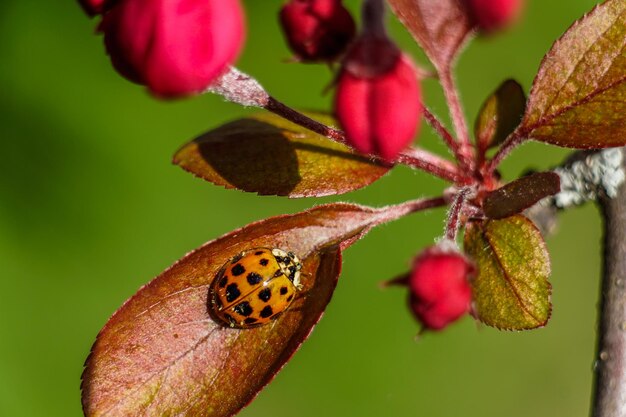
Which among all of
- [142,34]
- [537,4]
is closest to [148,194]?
[537,4]

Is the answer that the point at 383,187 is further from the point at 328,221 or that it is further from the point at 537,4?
the point at 328,221

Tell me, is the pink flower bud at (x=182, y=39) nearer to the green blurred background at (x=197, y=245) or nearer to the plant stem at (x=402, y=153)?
the plant stem at (x=402, y=153)

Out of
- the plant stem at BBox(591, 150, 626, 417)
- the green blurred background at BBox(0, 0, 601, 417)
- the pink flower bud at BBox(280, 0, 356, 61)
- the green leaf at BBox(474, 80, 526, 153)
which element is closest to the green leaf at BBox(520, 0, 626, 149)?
the green leaf at BBox(474, 80, 526, 153)

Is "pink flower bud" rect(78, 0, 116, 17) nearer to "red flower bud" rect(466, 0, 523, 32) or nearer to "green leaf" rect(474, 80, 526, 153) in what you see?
"red flower bud" rect(466, 0, 523, 32)

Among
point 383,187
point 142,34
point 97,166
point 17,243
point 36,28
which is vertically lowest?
point 17,243

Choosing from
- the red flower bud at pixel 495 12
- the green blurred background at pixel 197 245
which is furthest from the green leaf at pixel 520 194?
the green blurred background at pixel 197 245

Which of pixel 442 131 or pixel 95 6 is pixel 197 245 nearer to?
pixel 442 131

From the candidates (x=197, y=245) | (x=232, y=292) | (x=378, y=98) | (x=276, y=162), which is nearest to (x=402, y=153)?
(x=276, y=162)
